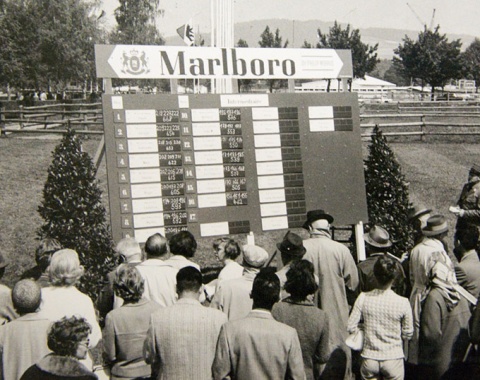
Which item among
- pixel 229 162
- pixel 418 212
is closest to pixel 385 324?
pixel 418 212

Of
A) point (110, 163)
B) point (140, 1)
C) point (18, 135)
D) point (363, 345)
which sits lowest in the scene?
point (363, 345)

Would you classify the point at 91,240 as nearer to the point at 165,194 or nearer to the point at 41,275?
the point at 165,194

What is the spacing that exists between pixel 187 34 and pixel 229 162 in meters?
3.45

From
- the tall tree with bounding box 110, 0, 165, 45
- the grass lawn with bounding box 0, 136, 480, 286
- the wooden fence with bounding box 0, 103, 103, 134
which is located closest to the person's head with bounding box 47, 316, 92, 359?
the grass lawn with bounding box 0, 136, 480, 286

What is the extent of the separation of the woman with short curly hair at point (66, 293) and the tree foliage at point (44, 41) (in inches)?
1557

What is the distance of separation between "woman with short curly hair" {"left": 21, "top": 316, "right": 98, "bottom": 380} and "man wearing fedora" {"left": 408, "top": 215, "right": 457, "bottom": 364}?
304cm

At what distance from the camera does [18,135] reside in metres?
24.4

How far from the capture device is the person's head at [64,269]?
516 centimetres

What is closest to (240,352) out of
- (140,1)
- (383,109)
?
(383,109)

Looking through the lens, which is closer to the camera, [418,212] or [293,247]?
[293,247]

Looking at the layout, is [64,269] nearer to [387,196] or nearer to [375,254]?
[375,254]

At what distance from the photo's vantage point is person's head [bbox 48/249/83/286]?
516 cm

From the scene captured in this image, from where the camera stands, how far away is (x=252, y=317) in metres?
4.29

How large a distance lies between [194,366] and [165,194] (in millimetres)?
4260
